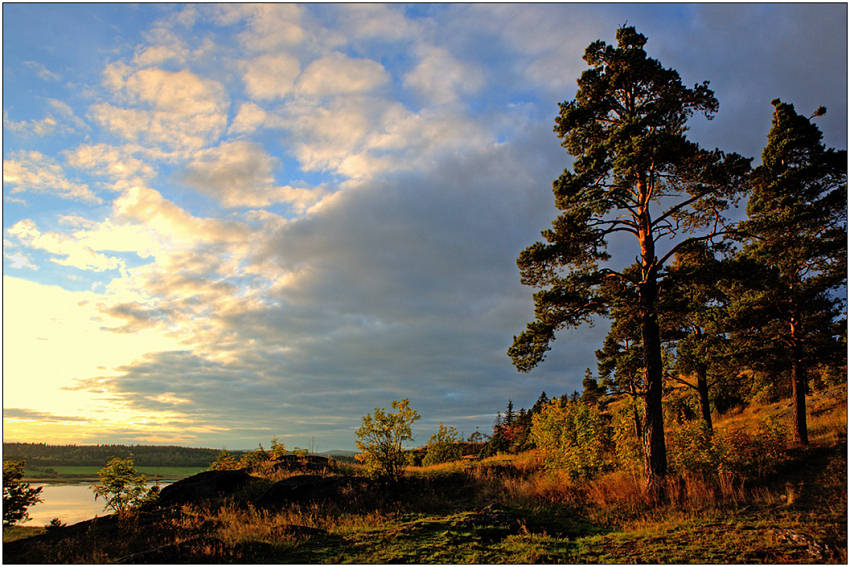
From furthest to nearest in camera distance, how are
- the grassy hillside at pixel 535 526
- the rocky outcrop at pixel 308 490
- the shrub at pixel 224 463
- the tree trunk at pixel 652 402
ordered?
1. the shrub at pixel 224 463
2. the rocky outcrop at pixel 308 490
3. the tree trunk at pixel 652 402
4. the grassy hillside at pixel 535 526

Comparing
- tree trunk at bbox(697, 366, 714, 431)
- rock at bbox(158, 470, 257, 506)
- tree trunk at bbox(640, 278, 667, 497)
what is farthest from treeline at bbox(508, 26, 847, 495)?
rock at bbox(158, 470, 257, 506)

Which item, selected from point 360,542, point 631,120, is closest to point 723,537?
point 360,542

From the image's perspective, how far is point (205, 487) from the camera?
18.4 meters

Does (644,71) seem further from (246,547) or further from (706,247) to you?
(246,547)

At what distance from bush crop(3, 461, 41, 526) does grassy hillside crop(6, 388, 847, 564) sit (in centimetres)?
423

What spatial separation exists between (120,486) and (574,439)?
16598mm

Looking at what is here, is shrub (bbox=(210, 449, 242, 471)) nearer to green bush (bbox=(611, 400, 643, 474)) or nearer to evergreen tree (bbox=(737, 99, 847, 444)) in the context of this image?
green bush (bbox=(611, 400, 643, 474))

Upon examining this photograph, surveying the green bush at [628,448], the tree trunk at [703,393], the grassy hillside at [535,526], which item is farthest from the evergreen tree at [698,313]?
the grassy hillside at [535,526]

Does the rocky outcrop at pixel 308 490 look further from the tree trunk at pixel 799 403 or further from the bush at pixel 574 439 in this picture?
the tree trunk at pixel 799 403

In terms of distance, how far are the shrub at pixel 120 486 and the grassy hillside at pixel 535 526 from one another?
916mm

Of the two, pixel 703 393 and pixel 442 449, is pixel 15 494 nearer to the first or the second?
pixel 442 449

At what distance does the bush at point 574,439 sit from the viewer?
15961mm

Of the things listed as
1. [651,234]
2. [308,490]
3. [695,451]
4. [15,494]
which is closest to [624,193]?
[651,234]

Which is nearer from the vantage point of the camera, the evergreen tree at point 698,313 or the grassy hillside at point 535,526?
the grassy hillside at point 535,526
